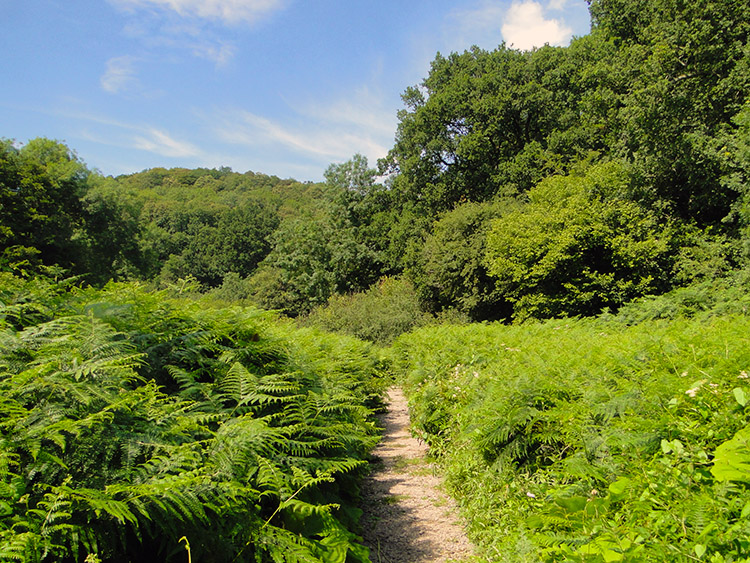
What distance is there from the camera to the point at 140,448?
6.20 ft

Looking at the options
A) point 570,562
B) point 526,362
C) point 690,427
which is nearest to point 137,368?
point 570,562

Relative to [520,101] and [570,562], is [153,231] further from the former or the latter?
[570,562]

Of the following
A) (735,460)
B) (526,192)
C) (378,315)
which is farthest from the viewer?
(526,192)

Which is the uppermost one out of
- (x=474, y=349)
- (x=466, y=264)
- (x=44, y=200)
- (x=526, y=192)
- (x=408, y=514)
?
(x=526, y=192)

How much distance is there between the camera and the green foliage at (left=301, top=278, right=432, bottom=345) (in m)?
22.1

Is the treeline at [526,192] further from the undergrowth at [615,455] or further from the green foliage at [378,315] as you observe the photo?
the undergrowth at [615,455]

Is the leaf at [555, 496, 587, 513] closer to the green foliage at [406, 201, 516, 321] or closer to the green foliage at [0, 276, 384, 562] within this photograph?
the green foliage at [0, 276, 384, 562]

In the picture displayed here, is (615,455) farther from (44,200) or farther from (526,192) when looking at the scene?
(44,200)

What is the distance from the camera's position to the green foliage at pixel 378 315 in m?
22.1

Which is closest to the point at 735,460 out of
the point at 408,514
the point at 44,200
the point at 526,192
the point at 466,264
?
the point at 408,514

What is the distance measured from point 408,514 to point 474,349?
10.1 ft

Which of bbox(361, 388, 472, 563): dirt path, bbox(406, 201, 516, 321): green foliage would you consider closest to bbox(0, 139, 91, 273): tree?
bbox(406, 201, 516, 321): green foliage

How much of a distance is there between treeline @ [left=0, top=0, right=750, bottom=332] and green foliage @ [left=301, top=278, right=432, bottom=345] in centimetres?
28

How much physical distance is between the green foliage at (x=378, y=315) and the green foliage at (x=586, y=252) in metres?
5.70
